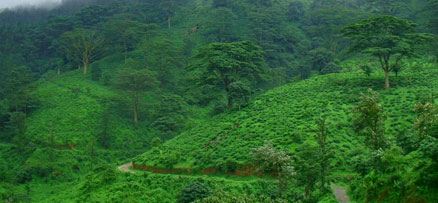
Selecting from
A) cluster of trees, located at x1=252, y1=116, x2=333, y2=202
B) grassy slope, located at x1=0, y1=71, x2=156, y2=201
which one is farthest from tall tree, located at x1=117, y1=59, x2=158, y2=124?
cluster of trees, located at x1=252, y1=116, x2=333, y2=202

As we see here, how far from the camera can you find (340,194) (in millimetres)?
22703

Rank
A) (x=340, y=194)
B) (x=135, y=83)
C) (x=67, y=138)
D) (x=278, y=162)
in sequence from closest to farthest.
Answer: (x=278, y=162)
(x=340, y=194)
(x=67, y=138)
(x=135, y=83)

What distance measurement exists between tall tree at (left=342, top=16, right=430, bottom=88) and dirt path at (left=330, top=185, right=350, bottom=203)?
17.7 m

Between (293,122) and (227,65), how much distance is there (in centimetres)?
1066

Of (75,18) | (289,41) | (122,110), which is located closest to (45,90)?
(122,110)

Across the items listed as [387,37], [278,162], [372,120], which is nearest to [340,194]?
[278,162]

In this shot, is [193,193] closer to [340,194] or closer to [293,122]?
[340,194]

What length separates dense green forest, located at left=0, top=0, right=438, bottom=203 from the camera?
22.4 m

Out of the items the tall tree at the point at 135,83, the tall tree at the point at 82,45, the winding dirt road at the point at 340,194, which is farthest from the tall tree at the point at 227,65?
the tall tree at the point at 82,45

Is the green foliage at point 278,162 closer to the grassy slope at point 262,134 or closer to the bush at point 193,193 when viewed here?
the grassy slope at point 262,134

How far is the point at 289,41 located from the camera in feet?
230

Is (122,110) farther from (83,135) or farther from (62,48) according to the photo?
(62,48)

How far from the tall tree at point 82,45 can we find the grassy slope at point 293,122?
35514 millimetres

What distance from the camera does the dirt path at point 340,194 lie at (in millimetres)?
21528
